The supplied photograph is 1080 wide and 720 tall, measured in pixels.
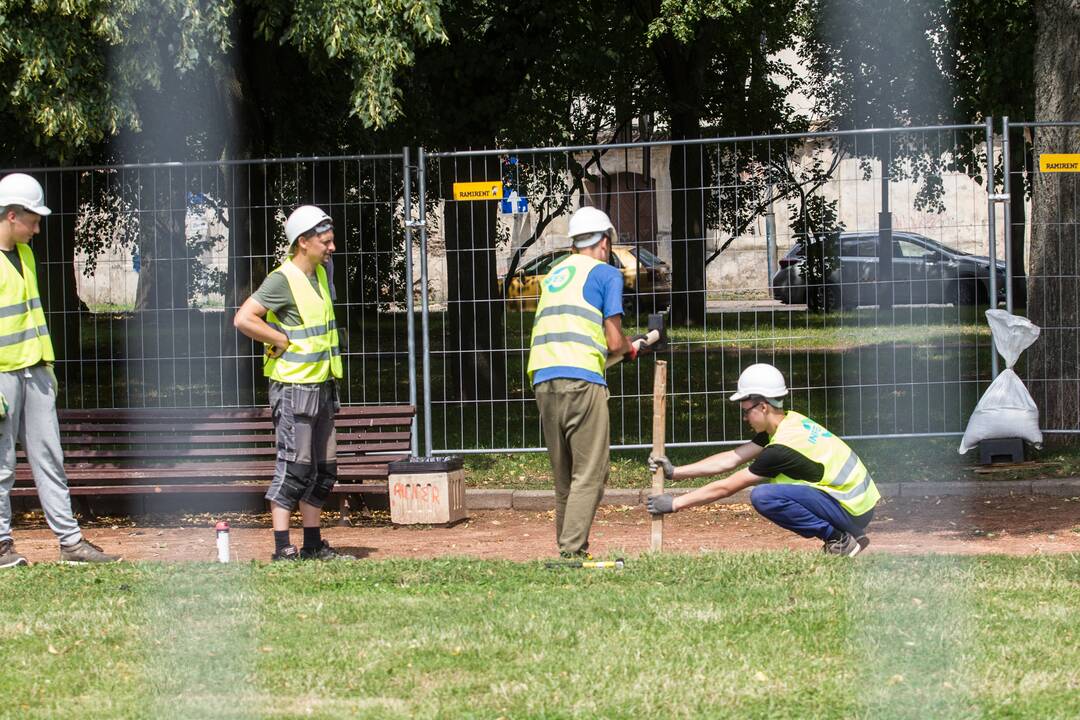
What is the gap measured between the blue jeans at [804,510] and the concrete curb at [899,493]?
295 centimetres

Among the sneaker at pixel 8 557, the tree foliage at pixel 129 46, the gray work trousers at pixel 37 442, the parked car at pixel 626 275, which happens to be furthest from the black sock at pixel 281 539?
the parked car at pixel 626 275

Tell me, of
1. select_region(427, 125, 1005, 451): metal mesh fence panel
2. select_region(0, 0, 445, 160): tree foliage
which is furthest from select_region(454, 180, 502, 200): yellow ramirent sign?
select_region(0, 0, 445, 160): tree foliage

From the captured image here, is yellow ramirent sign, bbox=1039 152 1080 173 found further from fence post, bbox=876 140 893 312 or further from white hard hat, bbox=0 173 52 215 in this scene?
white hard hat, bbox=0 173 52 215

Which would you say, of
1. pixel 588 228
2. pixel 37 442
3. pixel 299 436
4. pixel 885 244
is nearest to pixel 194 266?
pixel 37 442

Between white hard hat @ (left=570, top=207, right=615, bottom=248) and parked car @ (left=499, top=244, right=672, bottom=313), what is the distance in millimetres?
3986

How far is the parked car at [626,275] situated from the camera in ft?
40.1

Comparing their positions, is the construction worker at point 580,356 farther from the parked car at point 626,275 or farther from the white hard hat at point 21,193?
the parked car at point 626,275

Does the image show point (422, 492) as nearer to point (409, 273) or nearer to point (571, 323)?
point (409, 273)

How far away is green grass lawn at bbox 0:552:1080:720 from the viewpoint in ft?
16.2

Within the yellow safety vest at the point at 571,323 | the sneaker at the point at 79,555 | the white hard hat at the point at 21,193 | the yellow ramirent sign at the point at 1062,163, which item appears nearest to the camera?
the yellow safety vest at the point at 571,323

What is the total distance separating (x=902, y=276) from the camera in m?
15.7

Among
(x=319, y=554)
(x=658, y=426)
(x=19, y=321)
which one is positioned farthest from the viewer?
(x=319, y=554)

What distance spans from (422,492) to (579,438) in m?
2.56

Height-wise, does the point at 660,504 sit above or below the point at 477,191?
below
